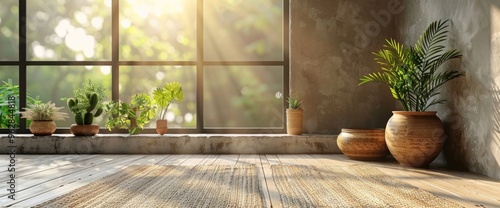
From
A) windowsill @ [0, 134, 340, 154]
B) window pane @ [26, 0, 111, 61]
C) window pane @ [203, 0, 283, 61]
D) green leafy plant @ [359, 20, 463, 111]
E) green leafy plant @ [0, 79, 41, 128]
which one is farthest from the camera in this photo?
window pane @ [26, 0, 111, 61]

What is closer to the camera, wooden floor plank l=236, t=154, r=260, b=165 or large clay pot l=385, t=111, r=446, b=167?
large clay pot l=385, t=111, r=446, b=167

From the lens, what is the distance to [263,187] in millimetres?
2508

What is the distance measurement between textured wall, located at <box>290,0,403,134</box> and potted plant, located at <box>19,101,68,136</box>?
262cm

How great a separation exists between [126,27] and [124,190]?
20.1 ft

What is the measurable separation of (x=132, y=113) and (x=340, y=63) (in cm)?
234

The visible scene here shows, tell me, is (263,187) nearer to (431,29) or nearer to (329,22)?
(431,29)

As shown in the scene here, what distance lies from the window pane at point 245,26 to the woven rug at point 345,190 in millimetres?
4561

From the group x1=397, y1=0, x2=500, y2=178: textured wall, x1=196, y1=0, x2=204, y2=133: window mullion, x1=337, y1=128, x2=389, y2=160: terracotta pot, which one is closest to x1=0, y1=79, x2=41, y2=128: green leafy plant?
x1=196, y1=0, x2=204, y2=133: window mullion

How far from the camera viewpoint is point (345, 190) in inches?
94.7

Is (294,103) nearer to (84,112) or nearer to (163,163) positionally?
(163,163)

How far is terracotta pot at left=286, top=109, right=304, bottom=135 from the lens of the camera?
451 centimetres

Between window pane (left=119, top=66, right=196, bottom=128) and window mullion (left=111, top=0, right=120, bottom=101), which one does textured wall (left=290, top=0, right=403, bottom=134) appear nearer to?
window mullion (left=111, top=0, right=120, bottom=101)

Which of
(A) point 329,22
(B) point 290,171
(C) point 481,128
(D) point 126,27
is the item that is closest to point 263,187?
(B) point 290,171

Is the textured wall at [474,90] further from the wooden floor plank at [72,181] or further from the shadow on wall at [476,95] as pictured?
the wooden floor plank at [72,181]
